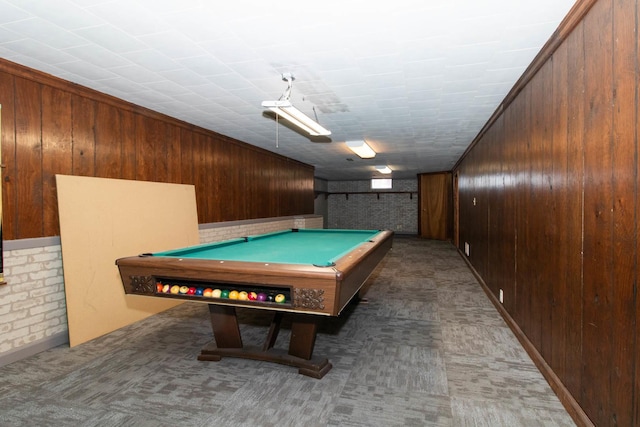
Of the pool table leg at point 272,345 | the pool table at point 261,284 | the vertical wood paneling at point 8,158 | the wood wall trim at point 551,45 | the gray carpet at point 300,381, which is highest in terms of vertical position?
the wood wall trim at point 551,45

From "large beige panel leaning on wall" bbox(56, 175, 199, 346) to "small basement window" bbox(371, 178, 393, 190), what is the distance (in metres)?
10.6

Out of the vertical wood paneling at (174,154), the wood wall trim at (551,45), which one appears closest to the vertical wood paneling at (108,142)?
the vertical wood paneling at (174,154)

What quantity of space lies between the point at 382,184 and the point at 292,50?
1175 cm

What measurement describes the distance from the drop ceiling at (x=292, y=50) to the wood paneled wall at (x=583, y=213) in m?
0.35

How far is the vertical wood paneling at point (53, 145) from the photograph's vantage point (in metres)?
3.05

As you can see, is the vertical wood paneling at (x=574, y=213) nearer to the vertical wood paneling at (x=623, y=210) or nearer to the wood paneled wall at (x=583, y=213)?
the wood paneled wall at (x=583, y=213)

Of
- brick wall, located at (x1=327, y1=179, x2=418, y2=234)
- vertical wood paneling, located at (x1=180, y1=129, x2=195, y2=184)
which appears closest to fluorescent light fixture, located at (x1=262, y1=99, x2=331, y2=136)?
vertical wood paneling, located at (x1=180, y1=129, x2=195, y2=184)

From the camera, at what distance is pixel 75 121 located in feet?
10.8

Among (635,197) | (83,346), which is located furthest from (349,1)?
(83,346)

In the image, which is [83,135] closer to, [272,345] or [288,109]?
[288,109]

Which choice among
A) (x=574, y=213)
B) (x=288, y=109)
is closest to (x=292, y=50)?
(x=288, y=109)

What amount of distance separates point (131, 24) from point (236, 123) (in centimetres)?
260

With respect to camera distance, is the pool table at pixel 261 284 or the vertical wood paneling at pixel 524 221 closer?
the pool table at pixel 261 284

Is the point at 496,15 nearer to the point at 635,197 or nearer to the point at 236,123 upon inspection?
the point at 635,197
